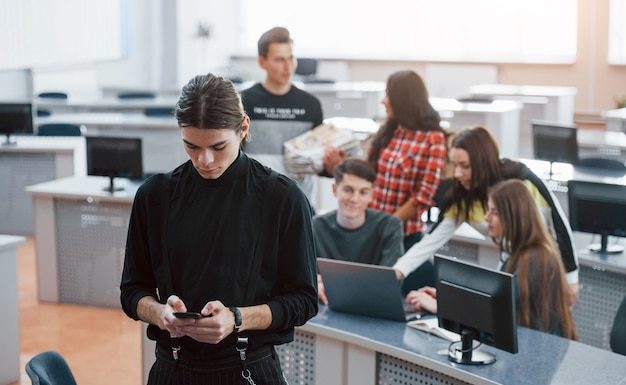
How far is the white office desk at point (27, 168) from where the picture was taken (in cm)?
827

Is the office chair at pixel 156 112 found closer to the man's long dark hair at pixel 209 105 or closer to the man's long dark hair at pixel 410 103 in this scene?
the man's long dark hair at pixel 410 103

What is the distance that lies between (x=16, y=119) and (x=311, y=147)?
434 centimetres

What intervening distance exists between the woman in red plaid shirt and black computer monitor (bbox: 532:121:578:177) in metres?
2.39

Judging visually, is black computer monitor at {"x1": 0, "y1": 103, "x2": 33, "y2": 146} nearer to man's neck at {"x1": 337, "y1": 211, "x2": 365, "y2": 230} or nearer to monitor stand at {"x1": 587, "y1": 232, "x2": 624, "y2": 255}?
man's neck at {"x1": 337, "y1": 211, "x2": 365, "y2": 230}

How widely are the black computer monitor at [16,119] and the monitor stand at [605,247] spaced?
505 cm

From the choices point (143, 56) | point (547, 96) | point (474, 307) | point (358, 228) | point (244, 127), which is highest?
point (143, 56)

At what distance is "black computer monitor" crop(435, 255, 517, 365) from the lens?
128 inches

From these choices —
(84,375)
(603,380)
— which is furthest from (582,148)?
(603,380)

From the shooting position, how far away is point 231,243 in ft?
7.38

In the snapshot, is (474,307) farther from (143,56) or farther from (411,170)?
(143,56)

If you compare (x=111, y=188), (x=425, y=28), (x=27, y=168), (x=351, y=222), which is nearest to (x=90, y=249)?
(x=111, y=188)

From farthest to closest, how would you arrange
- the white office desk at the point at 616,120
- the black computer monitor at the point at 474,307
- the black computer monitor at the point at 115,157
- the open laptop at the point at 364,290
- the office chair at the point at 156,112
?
1. the office chair at the point at 156,112
2. the white office desk at the point at 616,120
3. the black computer monitor at the point at 115,157
4. the open laptop at the point at 364,290
5. the black computer monitor at the point at 474,307

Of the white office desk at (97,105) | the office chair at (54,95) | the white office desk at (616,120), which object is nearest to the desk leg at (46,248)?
the white office desk at (97,105)

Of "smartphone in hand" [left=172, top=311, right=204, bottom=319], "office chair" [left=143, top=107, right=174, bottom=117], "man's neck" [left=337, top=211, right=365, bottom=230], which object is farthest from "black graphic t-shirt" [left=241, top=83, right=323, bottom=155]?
"office chair" [left=143, top=107, right=174, bottom=117]
